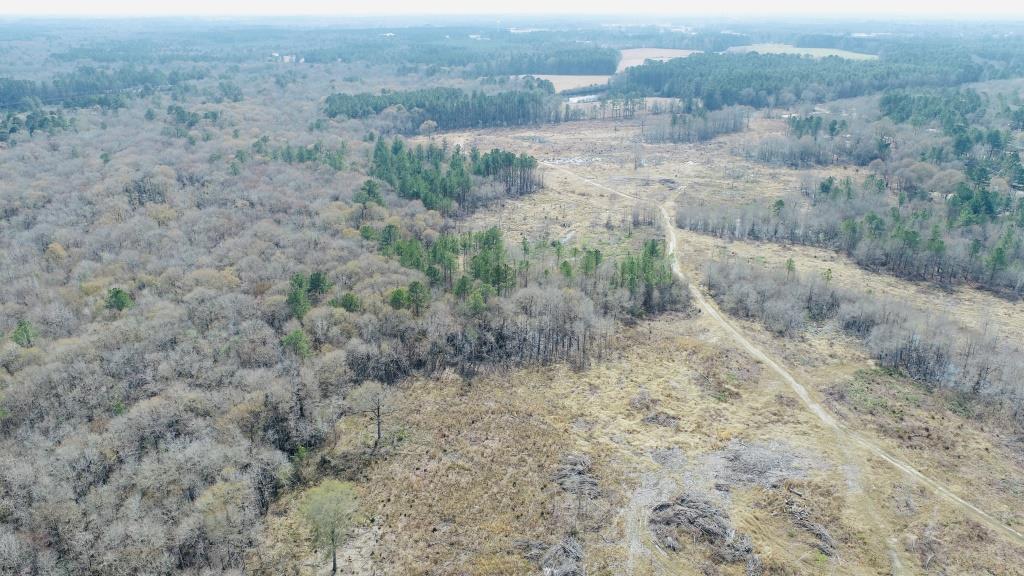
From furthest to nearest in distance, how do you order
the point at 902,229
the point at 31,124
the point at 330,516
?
the point at 31,124, the point at 902,229, the point at 330,516

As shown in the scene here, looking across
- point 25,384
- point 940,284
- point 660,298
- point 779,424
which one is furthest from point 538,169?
point 25,384

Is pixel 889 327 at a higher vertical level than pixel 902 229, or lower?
lower

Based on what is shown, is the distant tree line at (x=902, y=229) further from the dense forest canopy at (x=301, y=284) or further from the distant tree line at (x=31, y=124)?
the distant tree line at (x=31, y=124)

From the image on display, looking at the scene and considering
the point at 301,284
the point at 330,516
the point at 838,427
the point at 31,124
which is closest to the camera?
the point at 330,516

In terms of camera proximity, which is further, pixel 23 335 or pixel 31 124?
pixel 31 124

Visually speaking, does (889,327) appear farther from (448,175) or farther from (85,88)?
(85,88)

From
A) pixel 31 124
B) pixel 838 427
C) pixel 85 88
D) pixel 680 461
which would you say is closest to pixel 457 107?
pixel 31 124

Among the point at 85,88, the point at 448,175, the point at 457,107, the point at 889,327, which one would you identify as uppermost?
the point at 85,88

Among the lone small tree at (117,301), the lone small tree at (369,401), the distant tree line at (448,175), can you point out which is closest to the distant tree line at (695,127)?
the distant tree line at (448,175)
